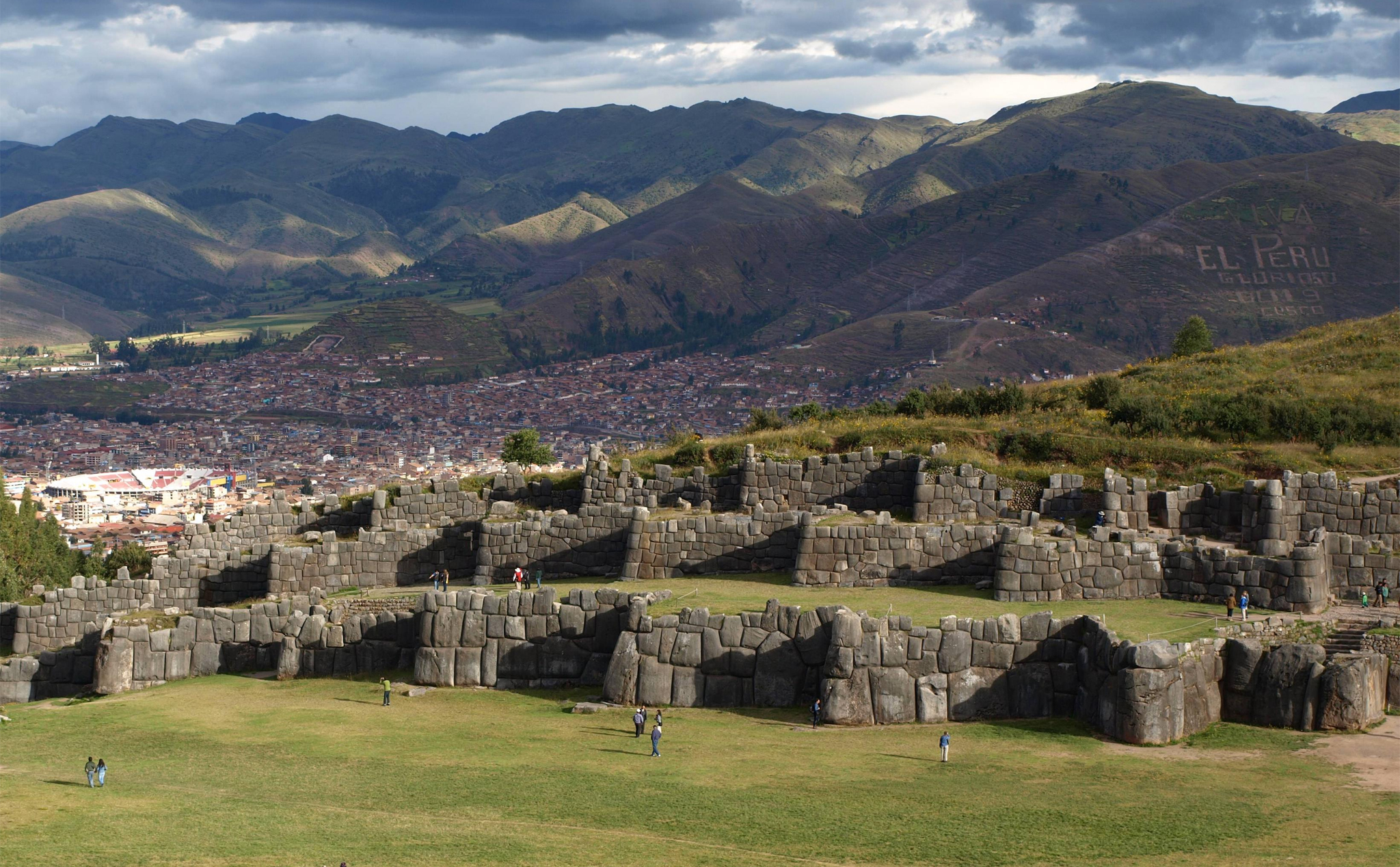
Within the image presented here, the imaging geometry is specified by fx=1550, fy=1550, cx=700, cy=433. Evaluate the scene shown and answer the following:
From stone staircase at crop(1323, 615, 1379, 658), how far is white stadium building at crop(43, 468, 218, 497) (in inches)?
5062

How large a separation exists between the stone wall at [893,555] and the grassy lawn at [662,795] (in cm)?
600

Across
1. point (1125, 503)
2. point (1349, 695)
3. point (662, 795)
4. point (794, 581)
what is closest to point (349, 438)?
point (794, 581)

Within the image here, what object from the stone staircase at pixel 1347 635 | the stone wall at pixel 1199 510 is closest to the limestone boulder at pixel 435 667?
the stone wall at pixel 1199 510

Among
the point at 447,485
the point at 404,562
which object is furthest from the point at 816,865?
the point at 447,485

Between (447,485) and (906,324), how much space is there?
488 ft

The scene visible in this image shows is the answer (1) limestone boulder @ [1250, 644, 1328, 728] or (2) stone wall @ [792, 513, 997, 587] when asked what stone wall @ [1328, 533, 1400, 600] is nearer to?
(1) limestone boulder @ [1250, 644, 1328, 728]

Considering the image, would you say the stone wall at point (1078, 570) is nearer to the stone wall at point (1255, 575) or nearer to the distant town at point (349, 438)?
the stone wall at point (1255, 575)

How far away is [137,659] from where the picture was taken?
3247 cm

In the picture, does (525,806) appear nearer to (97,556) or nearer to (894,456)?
(894,456)

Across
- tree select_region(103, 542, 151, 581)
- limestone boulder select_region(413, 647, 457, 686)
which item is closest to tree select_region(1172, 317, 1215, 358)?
limestone boulder select_region(413, 647, 457, 686)

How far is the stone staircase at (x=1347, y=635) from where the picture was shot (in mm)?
25984

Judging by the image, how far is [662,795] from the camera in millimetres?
22328

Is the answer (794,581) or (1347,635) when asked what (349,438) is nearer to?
(794,581)

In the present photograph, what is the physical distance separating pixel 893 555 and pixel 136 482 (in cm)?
12813
